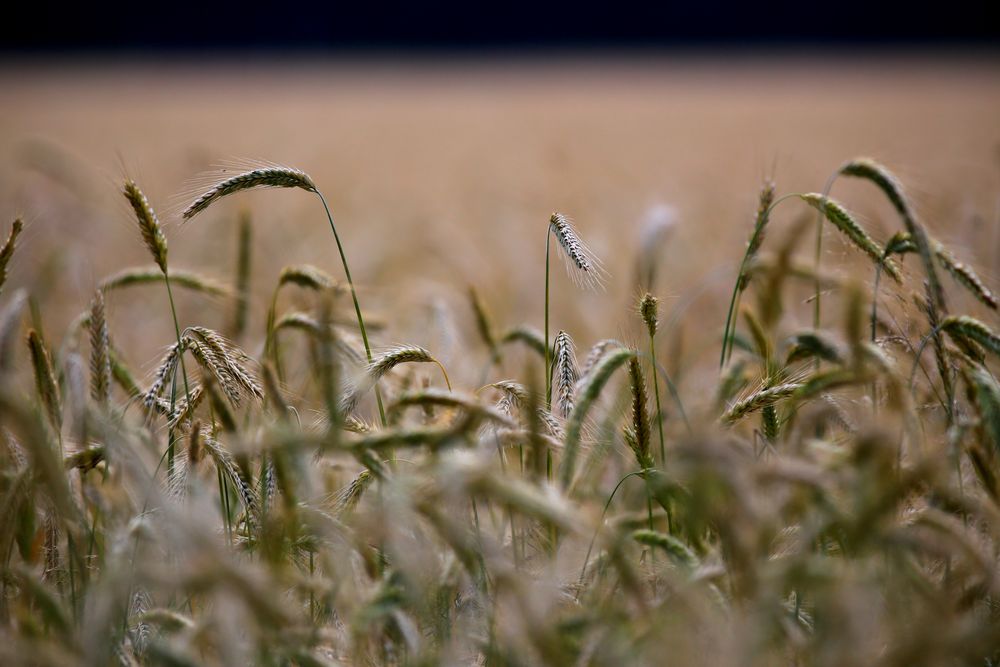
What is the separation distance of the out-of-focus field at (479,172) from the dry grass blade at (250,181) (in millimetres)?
127

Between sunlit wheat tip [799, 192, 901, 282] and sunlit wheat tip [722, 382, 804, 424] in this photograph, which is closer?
sunlit wheat tip [722, 382, 804, 424]

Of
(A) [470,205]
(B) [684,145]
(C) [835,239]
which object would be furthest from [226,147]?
(C) [835,239]

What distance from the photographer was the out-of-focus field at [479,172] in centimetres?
292

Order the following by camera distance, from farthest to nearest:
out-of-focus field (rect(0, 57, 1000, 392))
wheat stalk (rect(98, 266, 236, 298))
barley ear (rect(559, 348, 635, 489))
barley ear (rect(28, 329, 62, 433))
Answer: out-of-focus field (rect(0, 57, 1000, 392))
wheat stalk (rect(98, 266, 236, 298))
barley ear (rect(28, 329, 62, 433))
barley ear (rect(559, 348, 635, 489))

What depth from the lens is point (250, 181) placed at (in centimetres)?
124

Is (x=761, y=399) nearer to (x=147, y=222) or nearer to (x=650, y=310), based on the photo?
(x=650, y=310)

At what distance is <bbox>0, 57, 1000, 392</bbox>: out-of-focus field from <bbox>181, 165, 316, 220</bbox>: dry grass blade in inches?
5.0

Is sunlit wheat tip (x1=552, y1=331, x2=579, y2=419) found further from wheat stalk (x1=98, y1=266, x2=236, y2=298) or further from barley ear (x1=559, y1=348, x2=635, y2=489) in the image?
wheat stalk (x1=98, y1=266, x2=236, y2=298)

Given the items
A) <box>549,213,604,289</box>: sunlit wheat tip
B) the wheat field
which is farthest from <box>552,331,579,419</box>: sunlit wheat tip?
<box>549,213,604,289</box>: sunlit wheat tip

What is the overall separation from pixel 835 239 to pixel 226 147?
7.11 metres

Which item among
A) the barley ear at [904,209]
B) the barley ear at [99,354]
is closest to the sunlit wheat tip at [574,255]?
the barley ear at [904,209]

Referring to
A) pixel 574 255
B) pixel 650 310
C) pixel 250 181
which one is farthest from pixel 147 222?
pixel 650 310

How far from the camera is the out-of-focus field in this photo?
292cm

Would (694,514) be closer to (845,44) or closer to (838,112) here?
(838,112)
